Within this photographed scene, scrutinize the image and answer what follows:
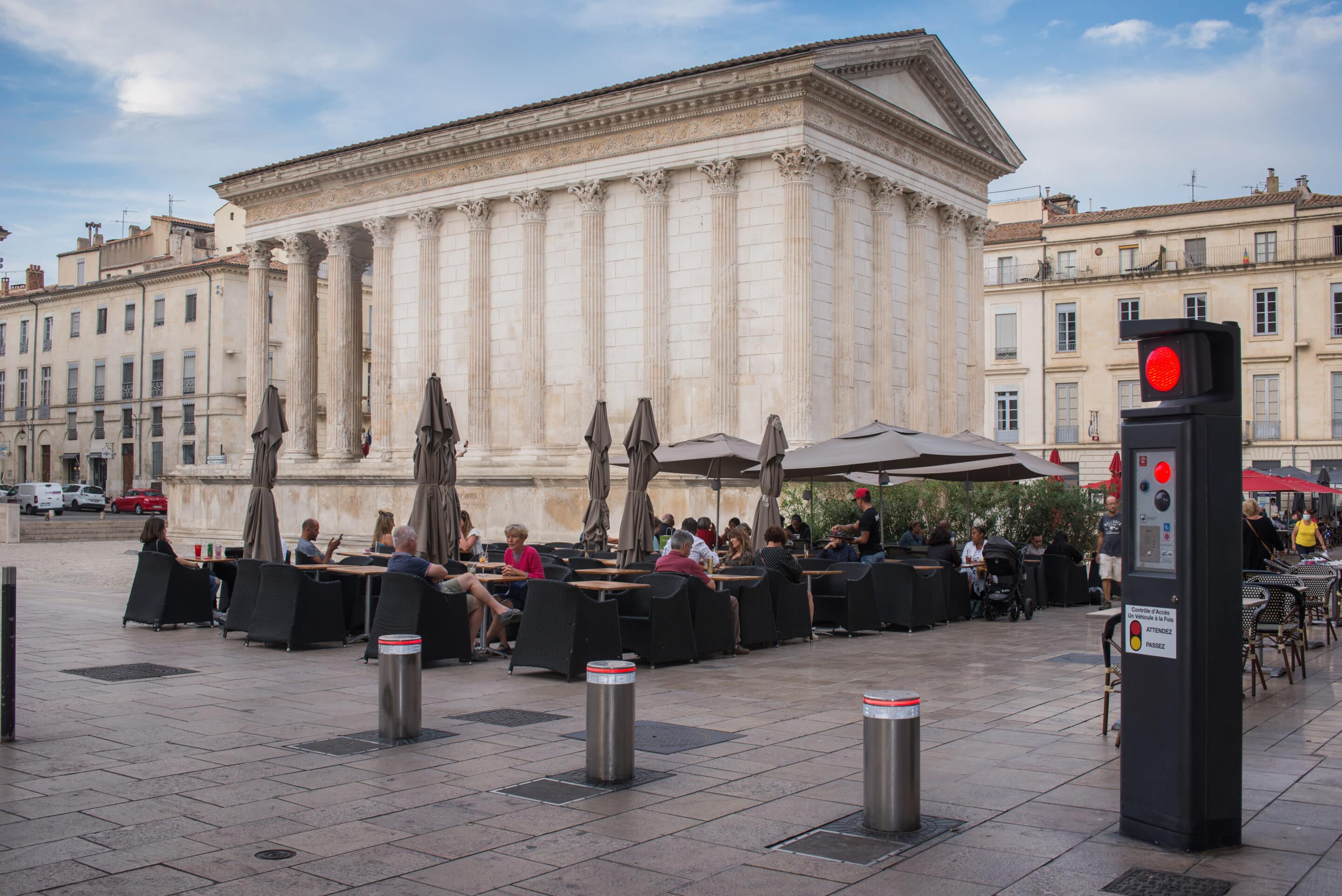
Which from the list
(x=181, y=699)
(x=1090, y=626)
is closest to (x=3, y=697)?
(x=181, y=699)

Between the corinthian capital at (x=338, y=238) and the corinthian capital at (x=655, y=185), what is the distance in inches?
411

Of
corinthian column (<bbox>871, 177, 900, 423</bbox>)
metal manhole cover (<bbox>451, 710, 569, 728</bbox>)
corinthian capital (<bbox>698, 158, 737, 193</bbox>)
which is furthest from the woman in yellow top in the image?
metal manhole cover (<bbox>451, 710, 569, 728</bbox>)

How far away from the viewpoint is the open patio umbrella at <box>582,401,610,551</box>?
58.1ft

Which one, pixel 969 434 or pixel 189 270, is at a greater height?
pixel 189 270

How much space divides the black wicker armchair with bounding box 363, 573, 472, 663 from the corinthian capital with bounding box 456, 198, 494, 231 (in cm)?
2117

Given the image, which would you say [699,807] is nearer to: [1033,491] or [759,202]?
[1033,491]

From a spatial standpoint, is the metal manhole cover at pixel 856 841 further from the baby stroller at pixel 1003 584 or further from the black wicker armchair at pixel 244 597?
the baby stroller at pixel 1003 584

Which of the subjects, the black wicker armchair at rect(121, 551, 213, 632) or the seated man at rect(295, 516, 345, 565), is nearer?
the seated man at rect(295, 516, 345, 565)

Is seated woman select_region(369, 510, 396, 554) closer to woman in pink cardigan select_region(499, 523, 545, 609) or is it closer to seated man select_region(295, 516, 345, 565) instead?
seated man select_region(295, 516, 345, 565)

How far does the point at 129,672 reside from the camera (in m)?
11.6

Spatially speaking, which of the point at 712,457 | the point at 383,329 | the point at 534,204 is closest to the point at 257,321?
the point at 383,329

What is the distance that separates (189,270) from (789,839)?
5613cm

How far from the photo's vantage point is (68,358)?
64250mm

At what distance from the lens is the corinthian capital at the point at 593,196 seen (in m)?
29.8
